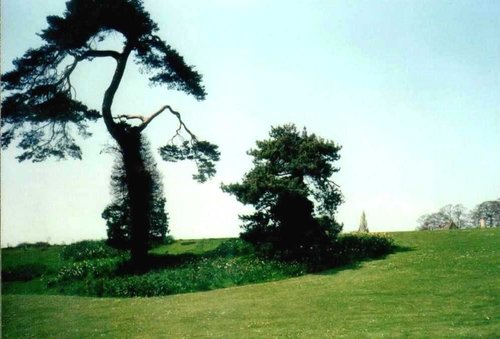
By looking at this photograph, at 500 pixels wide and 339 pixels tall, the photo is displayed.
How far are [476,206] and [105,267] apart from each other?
81531 millimetres

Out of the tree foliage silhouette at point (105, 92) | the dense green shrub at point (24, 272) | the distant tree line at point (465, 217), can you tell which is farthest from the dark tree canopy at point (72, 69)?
the distant tree line at point (465, 217)

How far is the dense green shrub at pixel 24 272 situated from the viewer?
87.0ft

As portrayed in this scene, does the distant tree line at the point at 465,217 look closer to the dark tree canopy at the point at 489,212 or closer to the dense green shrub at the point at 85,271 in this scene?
the dark tree canopy at the point at 489,212

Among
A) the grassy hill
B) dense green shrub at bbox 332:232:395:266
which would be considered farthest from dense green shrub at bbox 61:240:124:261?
dense green shrub at bbox 332:232:395:266

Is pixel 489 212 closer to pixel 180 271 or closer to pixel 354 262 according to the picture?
pixel 354 262

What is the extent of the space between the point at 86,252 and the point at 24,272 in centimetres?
540

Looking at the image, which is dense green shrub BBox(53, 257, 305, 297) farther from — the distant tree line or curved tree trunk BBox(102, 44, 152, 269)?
the distant tree line

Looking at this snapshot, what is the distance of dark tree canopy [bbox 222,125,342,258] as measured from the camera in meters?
24.4

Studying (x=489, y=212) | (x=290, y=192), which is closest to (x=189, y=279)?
(x=290, y=192)

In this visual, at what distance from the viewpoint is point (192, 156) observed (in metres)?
29.0

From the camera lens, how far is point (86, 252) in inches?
1265

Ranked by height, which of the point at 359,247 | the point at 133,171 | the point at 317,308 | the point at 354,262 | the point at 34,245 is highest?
the point at 133,171

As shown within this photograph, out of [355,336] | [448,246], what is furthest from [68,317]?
[448,246]

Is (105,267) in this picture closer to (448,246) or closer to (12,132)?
(12,132)
